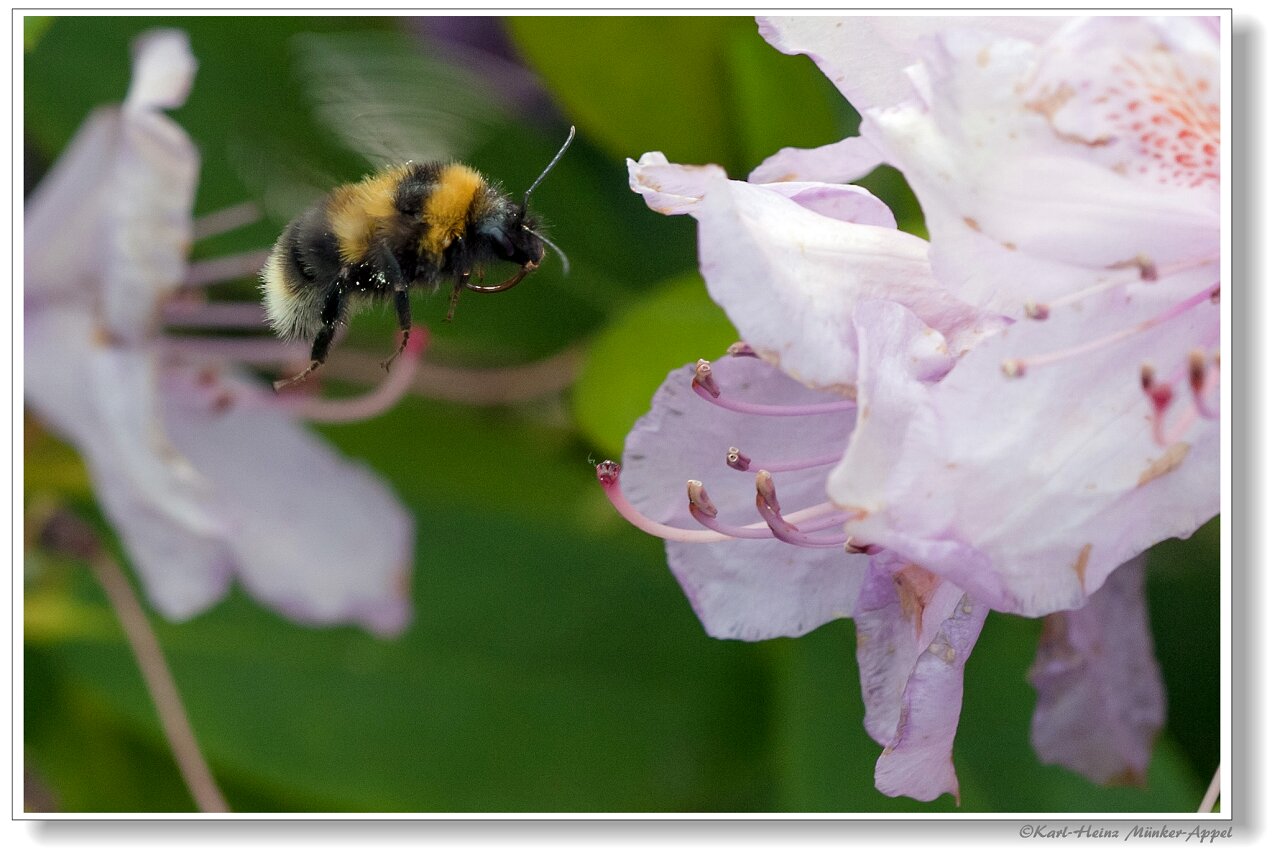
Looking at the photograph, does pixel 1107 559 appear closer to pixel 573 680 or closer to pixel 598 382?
pixel 598 382

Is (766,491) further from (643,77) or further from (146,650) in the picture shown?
(146,650)

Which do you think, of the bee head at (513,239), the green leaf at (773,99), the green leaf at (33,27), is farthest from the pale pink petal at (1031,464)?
the green leaf at (33,27)

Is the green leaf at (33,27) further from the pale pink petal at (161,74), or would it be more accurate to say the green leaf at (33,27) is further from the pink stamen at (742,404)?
the pink stamen at (742,404)

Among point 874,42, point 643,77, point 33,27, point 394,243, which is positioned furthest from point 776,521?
point 33,27

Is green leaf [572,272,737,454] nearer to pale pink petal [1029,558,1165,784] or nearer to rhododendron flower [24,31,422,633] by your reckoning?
rhododendron flower [24,31,422,633]

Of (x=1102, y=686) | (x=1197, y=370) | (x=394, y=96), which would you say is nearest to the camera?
(x=1197, y=370)
